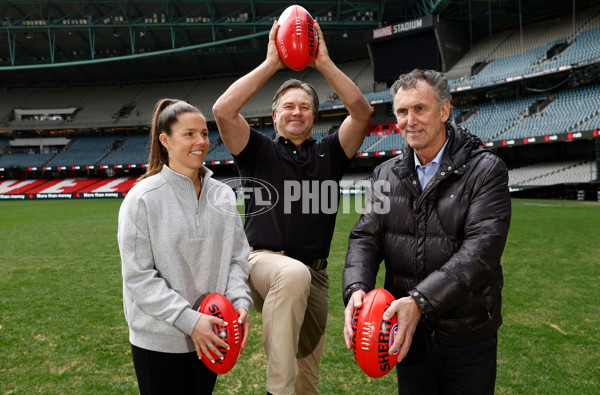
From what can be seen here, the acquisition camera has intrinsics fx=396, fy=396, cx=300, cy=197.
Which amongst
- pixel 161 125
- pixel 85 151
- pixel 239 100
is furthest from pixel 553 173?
pixel 85 151

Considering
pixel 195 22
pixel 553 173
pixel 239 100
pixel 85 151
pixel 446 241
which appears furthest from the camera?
pixel 85 151

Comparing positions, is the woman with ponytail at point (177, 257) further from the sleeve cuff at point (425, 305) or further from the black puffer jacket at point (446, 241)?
the sleeve cuff at point (425, 305)

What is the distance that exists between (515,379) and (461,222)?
2.16m

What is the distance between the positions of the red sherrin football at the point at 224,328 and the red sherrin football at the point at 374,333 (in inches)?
23.5

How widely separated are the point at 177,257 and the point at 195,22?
110ft

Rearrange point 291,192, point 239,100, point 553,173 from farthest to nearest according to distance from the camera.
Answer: point 553,173 < point 291,192 < point 239,100

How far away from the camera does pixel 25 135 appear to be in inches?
1734

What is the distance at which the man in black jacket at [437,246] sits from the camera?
178cm

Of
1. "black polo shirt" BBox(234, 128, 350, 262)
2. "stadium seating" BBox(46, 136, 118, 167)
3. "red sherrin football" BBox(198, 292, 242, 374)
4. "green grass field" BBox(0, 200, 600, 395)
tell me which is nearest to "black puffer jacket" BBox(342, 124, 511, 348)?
"black polo shirt" BBox(234, 128, 350, 262)

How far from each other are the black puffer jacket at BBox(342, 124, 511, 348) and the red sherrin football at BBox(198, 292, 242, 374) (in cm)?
59

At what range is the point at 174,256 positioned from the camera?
1989 mm

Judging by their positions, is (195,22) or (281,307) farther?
(195,22)
